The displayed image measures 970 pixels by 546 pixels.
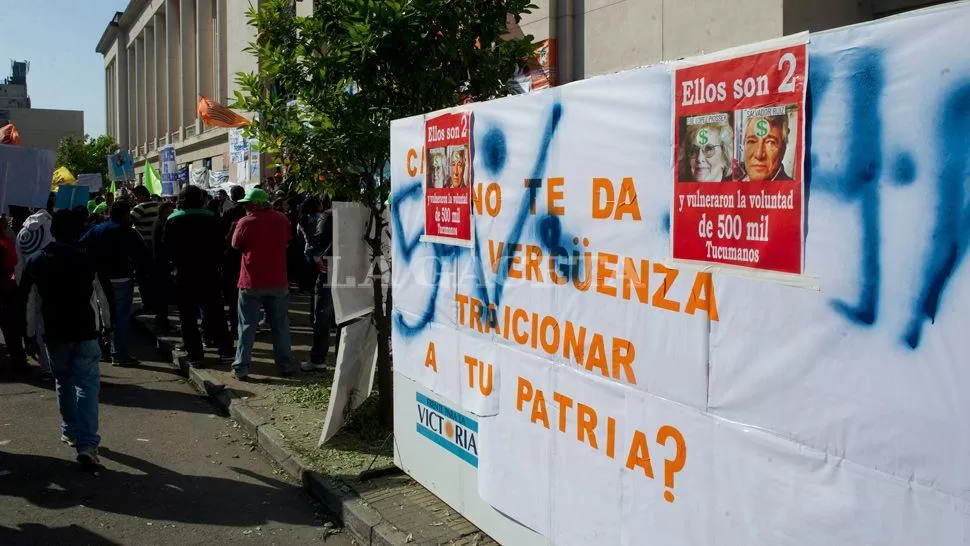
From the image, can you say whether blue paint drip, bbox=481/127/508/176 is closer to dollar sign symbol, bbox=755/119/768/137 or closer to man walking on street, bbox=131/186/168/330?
dollar sign symbol, bbox=755/119/768/137

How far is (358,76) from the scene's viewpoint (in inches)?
239

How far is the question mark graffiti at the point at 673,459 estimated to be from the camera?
3.00 metres

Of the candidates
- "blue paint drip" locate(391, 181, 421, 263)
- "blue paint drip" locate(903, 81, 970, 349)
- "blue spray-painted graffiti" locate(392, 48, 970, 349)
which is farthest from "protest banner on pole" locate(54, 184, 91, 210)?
"blue paint drip" locate(903, 81, 970, 349)

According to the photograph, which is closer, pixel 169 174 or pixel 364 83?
pixel 364 83

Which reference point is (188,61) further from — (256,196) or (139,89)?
(256,196)

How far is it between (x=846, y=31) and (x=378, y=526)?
3.67 meters

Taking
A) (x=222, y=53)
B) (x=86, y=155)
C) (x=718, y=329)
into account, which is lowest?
(x=718, y=329)

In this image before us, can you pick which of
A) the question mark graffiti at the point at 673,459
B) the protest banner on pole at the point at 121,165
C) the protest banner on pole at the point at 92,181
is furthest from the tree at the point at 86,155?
the question mark graffiti at the point at 673,459

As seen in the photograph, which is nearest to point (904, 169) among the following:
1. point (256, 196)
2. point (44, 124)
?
point (256, 196)

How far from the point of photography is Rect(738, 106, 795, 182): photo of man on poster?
8.34ft

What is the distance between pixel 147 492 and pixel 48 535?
80 cm

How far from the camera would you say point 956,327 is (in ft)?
6.90

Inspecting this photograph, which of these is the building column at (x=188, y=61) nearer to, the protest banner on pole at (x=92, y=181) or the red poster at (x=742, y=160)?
the protest banner on pole at (x=92, y=181)

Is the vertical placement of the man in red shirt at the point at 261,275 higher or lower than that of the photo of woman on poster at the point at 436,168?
lower
